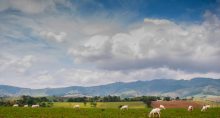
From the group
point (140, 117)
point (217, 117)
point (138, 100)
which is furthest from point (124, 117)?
point (138, 100)

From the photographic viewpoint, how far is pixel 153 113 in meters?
41.9

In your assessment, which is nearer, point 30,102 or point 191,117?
point 191,117

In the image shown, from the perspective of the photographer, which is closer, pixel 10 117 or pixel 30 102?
pixel 10 117

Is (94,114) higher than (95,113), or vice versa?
(95,113)

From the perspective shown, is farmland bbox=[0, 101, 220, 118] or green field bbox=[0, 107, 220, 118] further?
farmland bbox=[0, 101, 220, 118]

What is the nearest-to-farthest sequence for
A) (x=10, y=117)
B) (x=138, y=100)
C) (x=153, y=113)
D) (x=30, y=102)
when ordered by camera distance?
(x=10, y=117) < (x=153, y=113) < (x=30, y=102) < (x=138, y=100)

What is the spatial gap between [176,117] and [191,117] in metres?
1.87

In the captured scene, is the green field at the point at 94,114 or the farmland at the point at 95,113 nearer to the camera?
the green field at the point at 94,114

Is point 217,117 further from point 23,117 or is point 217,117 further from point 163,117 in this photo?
point 23,117

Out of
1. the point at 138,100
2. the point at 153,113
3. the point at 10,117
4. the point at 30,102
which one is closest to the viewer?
the point at 10,117

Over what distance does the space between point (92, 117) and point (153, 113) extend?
8.15 m

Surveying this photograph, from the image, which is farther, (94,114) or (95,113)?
(95,113)

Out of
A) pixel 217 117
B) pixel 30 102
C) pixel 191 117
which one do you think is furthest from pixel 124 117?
pixel 30 102

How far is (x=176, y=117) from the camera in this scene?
1550 inches
